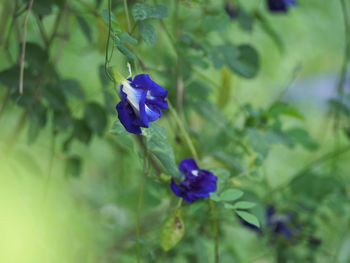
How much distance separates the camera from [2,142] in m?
1.04

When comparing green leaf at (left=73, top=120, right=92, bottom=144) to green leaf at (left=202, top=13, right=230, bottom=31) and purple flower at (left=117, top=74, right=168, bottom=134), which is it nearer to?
green leaf at (left=202, top=13, right=230, bottom=31)

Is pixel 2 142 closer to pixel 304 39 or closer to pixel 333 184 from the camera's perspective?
pixel 333 184

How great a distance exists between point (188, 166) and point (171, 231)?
0.34 ft

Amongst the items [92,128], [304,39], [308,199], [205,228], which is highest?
[92,128]

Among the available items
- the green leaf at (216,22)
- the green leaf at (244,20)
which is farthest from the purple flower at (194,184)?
the green leaf at (244,20)

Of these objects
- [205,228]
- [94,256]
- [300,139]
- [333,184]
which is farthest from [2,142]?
[333,184]

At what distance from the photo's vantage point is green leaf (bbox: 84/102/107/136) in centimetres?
95

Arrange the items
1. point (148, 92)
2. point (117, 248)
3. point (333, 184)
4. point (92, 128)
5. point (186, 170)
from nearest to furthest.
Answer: point (148, 92) → point (186, 170) → point (92, 128) → point (333, 184) → point (117, 248)

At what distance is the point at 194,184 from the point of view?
0.66 metres

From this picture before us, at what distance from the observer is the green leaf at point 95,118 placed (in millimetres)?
946

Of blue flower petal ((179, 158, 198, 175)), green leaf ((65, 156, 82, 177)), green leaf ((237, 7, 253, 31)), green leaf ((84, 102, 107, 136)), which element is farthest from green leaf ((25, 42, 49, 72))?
green leaf ((237, 7, 253, 31))

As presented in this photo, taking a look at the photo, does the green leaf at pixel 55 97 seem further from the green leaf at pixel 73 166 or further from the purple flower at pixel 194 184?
the purple flower at pixel 194 184

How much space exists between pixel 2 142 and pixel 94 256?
43 centimetres

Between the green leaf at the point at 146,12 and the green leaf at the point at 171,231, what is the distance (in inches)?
11.8
